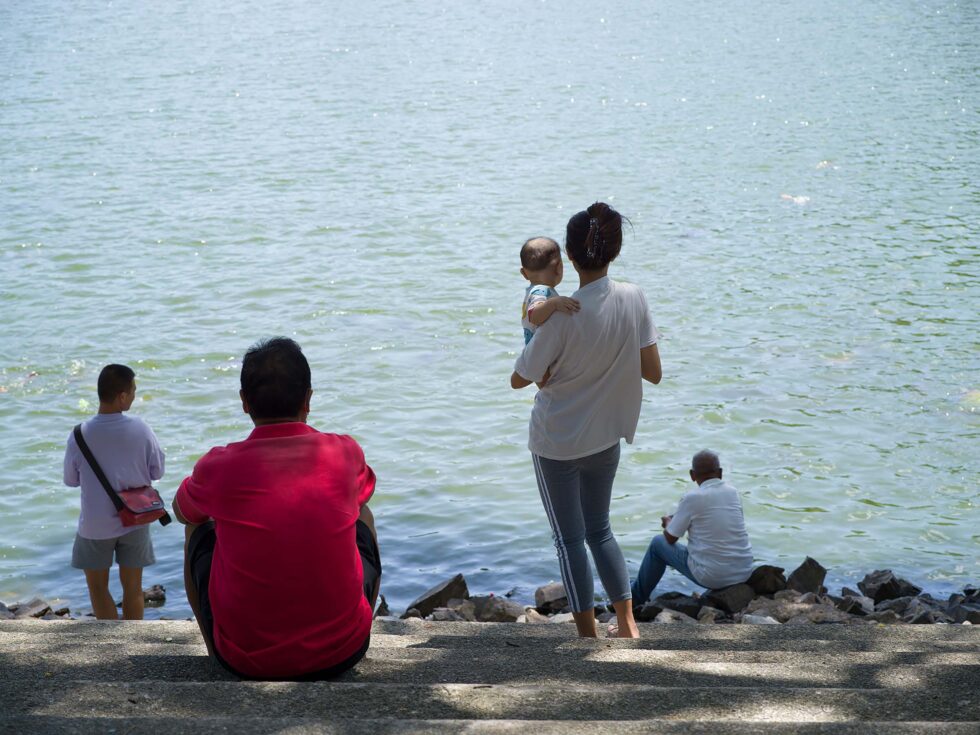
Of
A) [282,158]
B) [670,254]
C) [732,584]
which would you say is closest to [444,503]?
[732,584]

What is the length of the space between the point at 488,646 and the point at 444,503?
4.20 metres

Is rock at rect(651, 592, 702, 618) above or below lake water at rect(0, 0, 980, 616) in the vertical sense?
below

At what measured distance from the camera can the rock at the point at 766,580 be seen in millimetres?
7352

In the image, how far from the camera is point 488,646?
15.8 feet

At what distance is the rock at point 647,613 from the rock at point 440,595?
3.38 feet

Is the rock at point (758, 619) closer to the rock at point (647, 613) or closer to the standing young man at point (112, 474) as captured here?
the rock at point (647, 613)

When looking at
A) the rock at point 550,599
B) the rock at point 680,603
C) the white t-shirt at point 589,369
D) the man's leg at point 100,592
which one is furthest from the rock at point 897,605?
the man's leg at point 100,592

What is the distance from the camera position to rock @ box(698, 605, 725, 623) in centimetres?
703

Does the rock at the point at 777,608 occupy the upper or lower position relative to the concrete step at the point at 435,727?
lower

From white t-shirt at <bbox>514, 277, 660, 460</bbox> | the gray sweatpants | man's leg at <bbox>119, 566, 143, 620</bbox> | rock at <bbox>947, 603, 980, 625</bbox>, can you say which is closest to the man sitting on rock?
rock at <bbox>947, 603, 980, 625</bbox>

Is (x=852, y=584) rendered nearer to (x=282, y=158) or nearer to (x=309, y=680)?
(x=309, y=680)

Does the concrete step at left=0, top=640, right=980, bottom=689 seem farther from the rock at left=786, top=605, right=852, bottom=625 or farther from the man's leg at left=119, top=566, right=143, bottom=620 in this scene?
the rock at left=786, top=605, right=852, bottom=625

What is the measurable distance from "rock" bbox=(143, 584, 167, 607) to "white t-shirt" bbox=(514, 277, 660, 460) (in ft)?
12.0

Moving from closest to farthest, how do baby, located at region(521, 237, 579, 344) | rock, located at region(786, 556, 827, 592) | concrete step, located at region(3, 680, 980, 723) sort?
concrete step, located at region(3, 680, 980, 723)
baby, located at region(521, 237, 579, 344)
rock, located at region(786, 556, 827, 592)
